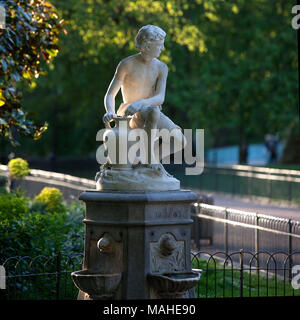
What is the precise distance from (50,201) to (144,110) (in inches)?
250

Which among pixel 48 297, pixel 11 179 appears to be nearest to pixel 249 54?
pixel 11 179

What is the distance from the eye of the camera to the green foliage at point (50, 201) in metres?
14.9

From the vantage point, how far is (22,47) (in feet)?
40.4

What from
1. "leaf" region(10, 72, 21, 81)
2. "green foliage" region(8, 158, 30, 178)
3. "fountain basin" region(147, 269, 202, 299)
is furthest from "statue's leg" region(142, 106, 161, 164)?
"green foliage" region(8, 158, 30, 178)

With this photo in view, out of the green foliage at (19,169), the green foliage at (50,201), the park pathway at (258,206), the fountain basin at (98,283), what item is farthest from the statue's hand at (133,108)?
the park pathway at (258,206)

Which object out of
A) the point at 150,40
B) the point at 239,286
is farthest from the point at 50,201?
the point at 150,40

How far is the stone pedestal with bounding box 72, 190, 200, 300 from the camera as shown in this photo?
8758mm

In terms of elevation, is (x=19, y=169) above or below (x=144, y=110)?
below

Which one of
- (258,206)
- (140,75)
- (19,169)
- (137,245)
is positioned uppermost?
(140,75)

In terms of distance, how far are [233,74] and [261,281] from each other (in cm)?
2133

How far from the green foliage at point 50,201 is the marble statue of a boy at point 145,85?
563 cm

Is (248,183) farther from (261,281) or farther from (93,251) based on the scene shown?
(93,251)

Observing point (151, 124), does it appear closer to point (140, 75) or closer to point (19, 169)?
point (140, 75)
